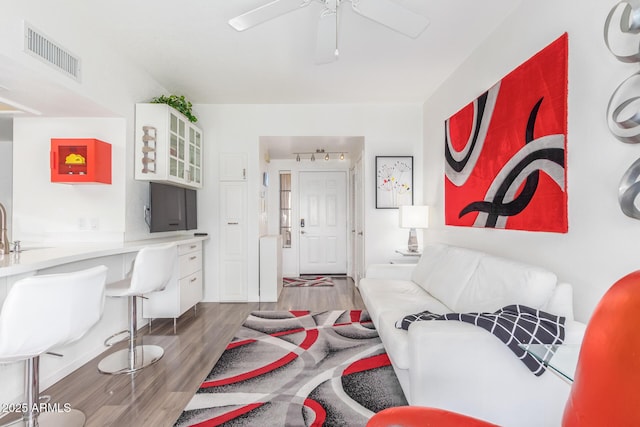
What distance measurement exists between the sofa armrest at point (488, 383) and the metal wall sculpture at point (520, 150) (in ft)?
2.67

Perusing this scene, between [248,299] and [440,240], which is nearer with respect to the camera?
[440,240]

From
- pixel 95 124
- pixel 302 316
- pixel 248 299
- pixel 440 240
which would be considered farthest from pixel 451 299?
pixel 95 124

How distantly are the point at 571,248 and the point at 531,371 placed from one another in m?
0.72

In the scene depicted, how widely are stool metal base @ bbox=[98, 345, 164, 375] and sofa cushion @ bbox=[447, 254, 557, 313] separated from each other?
2.32 metres

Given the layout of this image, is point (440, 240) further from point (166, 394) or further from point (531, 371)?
point (166, 394)

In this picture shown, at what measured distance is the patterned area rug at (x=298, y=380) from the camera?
179 centimetres

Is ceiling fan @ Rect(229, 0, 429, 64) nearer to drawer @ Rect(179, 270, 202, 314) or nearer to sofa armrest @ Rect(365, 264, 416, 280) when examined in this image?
sofa armrest @ Rect(365, 264, 416, 280)

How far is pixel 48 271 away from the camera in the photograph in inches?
88.0

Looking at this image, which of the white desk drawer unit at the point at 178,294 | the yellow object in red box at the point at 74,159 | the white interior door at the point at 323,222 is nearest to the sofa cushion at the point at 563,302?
the white desk drawer unit at the point at 178,294

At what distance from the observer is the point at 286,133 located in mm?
4281

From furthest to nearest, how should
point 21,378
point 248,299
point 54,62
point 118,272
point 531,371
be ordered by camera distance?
point 248,299, point 118,272, point 54,62, point 21,378, point 531,371

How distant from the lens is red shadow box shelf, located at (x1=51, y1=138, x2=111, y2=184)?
2652mm

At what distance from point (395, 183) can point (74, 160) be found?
3.41 metres

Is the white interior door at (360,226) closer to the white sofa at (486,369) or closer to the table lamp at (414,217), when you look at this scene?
the table lamp at (414,217)
